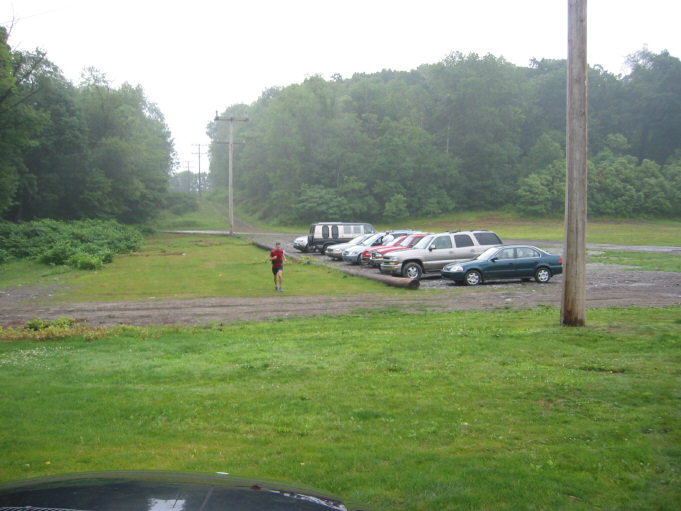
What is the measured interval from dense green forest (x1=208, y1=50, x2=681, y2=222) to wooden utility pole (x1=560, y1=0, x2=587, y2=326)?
7034 centimetres

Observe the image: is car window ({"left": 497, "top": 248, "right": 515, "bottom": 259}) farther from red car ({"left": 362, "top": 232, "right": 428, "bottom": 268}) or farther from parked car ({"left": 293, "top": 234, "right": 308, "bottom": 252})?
parked car ({"left": 293, "top": 234, "right": 308, "bottom": 252})

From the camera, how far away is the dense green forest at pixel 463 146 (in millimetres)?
80750

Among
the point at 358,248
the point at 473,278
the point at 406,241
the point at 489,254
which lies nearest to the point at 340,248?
the point at 358,248

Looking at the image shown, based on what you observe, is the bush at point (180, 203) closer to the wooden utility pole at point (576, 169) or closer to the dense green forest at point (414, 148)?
the dense green forest at point (414, 148)

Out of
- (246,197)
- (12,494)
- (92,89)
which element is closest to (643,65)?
(246,197)

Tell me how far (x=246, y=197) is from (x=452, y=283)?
98968 millimetres

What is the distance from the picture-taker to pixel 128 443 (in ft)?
17.6

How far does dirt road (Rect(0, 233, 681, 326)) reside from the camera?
590 inches

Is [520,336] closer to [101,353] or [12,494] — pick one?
[101,353]

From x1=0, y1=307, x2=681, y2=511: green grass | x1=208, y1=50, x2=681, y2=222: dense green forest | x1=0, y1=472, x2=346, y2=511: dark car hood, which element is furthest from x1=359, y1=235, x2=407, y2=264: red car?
x1=208, y1=50, x2=681, y2=222: dense green forest

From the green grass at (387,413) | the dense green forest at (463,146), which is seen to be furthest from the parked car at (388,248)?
the dense green forest at (463,146)

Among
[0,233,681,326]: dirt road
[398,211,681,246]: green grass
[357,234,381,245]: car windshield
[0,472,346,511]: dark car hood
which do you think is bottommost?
[0,233,681,326]: dirt road

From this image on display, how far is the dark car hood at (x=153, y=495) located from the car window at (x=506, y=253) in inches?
799

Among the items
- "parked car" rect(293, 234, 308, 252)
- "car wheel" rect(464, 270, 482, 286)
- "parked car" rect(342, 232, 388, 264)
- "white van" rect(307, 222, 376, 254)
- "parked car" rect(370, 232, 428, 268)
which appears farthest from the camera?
"parked car" rect(293, 234, 308, 252)
